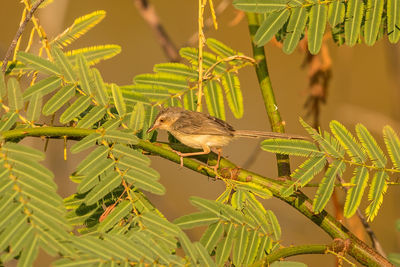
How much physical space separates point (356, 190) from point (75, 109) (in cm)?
95

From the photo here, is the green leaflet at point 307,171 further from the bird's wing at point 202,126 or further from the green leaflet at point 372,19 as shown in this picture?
the bird's wing at point 202,126

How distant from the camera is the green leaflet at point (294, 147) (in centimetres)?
199

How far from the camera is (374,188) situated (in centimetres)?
195

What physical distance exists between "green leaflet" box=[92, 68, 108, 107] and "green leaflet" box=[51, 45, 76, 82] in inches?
2.9

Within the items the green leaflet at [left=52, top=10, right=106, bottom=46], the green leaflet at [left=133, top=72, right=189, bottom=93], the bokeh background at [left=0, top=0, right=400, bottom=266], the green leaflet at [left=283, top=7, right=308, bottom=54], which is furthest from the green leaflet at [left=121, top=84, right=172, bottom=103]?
the bokeh background at [left=0, top=0, right=400, bottom=266]

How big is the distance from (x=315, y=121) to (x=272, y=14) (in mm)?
1042

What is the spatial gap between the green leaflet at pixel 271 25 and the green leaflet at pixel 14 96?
0.91 meters

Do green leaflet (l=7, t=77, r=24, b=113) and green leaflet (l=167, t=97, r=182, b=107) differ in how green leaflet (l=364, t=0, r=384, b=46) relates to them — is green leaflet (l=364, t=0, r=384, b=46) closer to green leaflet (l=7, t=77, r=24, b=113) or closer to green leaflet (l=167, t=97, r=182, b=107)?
green leaflet (l=167, t=97, r=182, b=107)

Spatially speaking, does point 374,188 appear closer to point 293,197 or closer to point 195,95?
point 293,197

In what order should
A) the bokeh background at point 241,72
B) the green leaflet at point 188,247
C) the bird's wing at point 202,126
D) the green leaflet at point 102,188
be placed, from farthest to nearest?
the bokeh background at point 241,72 → the bird's wing at point 202,126 → the green leaflet at point 102,188 → the green leaflet at point 188,247

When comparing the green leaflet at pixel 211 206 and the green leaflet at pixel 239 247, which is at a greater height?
the green leaflet at pixel 211 206

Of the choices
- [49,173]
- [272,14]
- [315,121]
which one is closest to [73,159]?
[315,121]

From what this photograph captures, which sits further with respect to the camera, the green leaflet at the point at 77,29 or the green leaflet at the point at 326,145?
the green leaflet at the point at 77,29

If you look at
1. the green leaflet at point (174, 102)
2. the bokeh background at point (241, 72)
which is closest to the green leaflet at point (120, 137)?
the green leaflet at point (174, 102)
